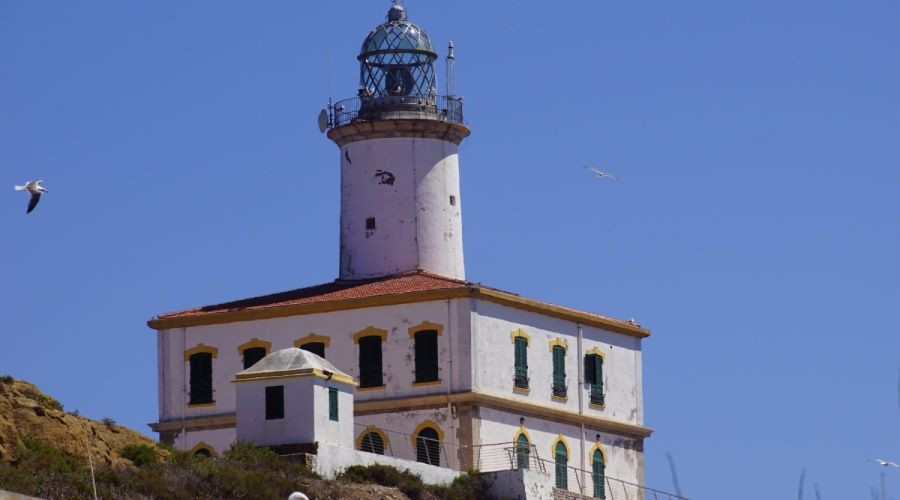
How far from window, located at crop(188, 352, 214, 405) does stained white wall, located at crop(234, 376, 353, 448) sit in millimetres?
8369

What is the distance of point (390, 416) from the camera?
5959 centimetres

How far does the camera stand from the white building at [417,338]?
195ft

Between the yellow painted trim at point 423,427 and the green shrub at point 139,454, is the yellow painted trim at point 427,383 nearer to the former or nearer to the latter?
the yellow painted trim at point 423,427

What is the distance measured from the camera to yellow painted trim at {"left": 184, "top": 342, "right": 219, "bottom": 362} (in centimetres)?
6203

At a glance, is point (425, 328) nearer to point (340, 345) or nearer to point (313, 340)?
point (340, 345)

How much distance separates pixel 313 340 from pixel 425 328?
111 inches

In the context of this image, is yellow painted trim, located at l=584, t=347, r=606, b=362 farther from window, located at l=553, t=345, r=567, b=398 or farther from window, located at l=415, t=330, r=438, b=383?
window, located at l=415, t=330, r=438, b=383

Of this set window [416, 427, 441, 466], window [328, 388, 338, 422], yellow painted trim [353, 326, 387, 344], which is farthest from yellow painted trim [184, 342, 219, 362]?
window [328, 388, 338, 422]

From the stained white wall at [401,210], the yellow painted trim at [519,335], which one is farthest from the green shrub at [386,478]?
the stained white wall at [401,210]

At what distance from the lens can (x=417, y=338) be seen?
60000 mm

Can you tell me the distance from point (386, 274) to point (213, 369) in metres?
4.73

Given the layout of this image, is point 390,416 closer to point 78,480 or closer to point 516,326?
point 516,326

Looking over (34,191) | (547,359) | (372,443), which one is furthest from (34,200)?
(547,359)

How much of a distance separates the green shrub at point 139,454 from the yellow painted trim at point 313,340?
9.04m
